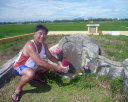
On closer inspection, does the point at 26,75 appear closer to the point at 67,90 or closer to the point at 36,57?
the point at 36,57

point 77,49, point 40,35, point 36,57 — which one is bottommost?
point 77,49

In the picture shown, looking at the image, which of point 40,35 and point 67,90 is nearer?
point 40,35

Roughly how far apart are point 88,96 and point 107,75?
88 cm

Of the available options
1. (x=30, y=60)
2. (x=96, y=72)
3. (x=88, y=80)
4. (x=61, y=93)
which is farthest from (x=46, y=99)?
(x=96, y=72)

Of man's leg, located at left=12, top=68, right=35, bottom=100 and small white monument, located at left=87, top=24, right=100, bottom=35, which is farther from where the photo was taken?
small white monument, located at left=87, top=24, right=100, bottom=35

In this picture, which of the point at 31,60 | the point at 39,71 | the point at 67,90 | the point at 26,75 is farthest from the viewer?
the point at 39,71

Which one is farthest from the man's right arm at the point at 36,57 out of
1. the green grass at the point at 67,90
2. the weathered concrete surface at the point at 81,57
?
the weathered concrete surface at the point at 81,57

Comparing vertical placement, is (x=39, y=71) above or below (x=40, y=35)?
below

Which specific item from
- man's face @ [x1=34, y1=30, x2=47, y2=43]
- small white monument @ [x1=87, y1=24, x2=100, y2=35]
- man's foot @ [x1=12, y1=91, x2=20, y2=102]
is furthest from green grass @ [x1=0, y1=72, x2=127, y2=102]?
small white monument @ [x1=87, y1=24, x2=100, y2=35]

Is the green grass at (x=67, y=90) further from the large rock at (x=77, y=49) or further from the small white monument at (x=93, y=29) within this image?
the small white monument at (x=93, y=29)

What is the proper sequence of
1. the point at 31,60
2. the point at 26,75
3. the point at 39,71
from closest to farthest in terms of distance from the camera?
the point at 26,75 < the point at 31,60 < the point at 39,71

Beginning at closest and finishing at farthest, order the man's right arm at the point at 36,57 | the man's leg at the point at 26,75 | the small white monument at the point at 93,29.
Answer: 1. the man's right arm at the point at 36,57
2. the man's leg at the point at 26,75
3. the small white monument at the point at 93,29

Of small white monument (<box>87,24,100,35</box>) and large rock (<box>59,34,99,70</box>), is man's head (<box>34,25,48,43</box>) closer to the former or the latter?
large rock (<box>59,34,99,70</box>)

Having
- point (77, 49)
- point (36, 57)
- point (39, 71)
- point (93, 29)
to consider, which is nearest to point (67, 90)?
point (39, 71)
